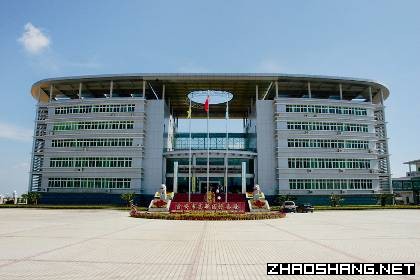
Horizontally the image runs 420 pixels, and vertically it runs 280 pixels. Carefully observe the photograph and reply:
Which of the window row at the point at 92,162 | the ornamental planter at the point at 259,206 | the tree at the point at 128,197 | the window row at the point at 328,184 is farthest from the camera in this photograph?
the window row at the point at 92,162

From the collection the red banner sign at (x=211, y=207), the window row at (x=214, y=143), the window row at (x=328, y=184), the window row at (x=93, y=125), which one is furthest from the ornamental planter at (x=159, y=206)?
the window row at (x=214, y=143)

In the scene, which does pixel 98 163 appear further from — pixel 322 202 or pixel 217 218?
pixel 322 202

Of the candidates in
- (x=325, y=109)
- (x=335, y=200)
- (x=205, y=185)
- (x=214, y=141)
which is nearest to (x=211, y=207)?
(x=205, y=185)

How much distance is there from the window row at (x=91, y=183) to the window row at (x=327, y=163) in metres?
27.8

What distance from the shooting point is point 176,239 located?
1612 centimetres

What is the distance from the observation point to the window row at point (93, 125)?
56.3 meters

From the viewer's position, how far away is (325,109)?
2248 inches

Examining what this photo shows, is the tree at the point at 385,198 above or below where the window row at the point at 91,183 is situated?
below

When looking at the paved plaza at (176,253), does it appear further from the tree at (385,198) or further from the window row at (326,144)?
the tree at (385,198)

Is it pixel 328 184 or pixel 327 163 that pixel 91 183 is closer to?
pixel 328 184

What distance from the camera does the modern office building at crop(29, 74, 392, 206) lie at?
54.9 metres

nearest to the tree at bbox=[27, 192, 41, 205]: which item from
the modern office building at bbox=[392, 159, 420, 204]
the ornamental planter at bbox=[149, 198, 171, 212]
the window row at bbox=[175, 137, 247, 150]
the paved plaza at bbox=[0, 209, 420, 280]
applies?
the ornamental planter at bbox=[149, 198, 171, 212]

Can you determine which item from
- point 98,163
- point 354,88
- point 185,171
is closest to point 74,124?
point 98,163

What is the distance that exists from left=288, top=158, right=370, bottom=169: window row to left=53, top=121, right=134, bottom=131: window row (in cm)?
2814
